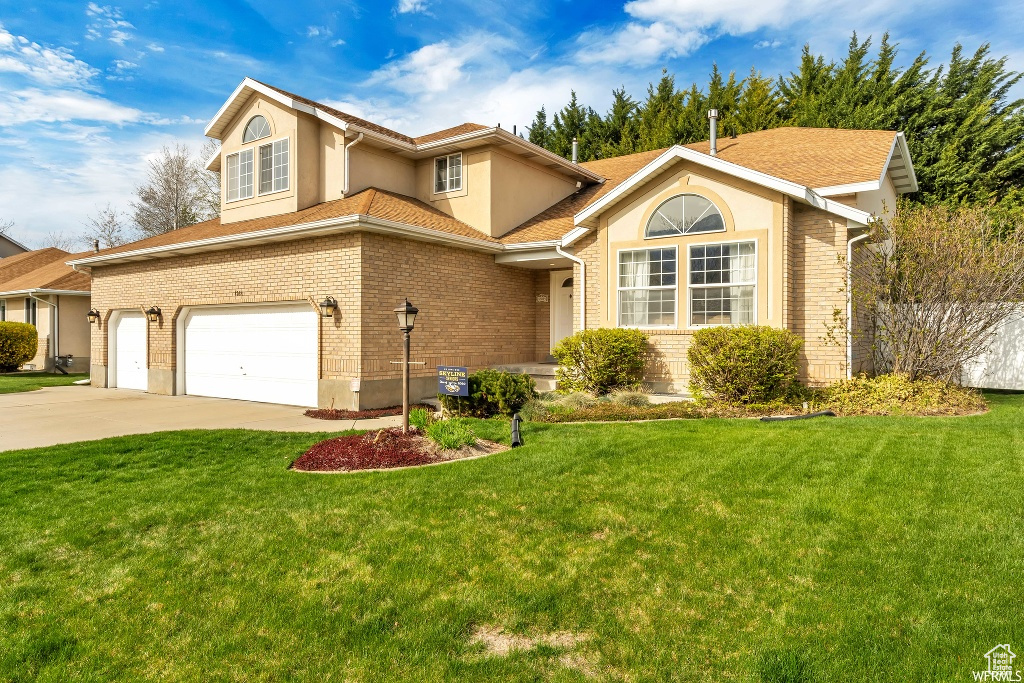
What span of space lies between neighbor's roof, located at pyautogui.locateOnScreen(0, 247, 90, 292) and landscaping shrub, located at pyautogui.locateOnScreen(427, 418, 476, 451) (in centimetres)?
1826

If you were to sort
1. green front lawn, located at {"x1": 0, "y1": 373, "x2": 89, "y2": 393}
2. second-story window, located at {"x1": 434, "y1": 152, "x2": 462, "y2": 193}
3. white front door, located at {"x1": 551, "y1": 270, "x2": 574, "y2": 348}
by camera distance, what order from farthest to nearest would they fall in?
green front lawn, located at {"x1": 0, "y1": 373, "x2": 89, "y2": 393}
white front door, located at {"x1": 551, "y1": 270, "x2": 574, "y2": 348}
second-story window, located at {"x1": 434, "y1": 152, "x2": 462, "y2": 193}

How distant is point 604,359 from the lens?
1117 cm

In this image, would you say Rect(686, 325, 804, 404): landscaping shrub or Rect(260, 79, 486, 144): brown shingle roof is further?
Rect(260, 79, 486, 144): brown shingle roof

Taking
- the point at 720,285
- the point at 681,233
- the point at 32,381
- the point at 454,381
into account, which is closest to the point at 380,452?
the point at 454,381

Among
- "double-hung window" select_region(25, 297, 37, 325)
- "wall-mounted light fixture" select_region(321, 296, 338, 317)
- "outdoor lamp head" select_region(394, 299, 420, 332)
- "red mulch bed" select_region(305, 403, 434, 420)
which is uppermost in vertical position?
"double-hung window" select_region(25, 297, 37, 325)

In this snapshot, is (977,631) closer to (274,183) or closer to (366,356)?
(366,356)

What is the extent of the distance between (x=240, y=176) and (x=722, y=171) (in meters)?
12.1

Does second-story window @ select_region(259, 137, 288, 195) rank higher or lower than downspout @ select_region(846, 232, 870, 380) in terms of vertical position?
higher

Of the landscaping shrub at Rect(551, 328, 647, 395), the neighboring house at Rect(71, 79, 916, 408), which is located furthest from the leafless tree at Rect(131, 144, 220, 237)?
the landscaping shrub at Rect(551, 328, 647, 395)

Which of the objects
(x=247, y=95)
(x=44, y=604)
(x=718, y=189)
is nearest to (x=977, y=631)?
(x=44, y=604)

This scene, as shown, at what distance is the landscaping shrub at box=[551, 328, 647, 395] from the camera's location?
11.2m

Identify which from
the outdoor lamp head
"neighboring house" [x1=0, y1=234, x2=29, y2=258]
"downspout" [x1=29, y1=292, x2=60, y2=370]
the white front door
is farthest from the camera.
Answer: "neighboring house" [x1=0, y1=234, x2=29, y2=258]

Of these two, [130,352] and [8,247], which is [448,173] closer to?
[130,352]

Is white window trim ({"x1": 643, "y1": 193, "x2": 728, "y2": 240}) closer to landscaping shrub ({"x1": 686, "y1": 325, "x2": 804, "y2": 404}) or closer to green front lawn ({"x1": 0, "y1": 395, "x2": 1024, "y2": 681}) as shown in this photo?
landscaping shrub ({"x1": 686, "y1": 325, "x2": 804, "y2": 404})
